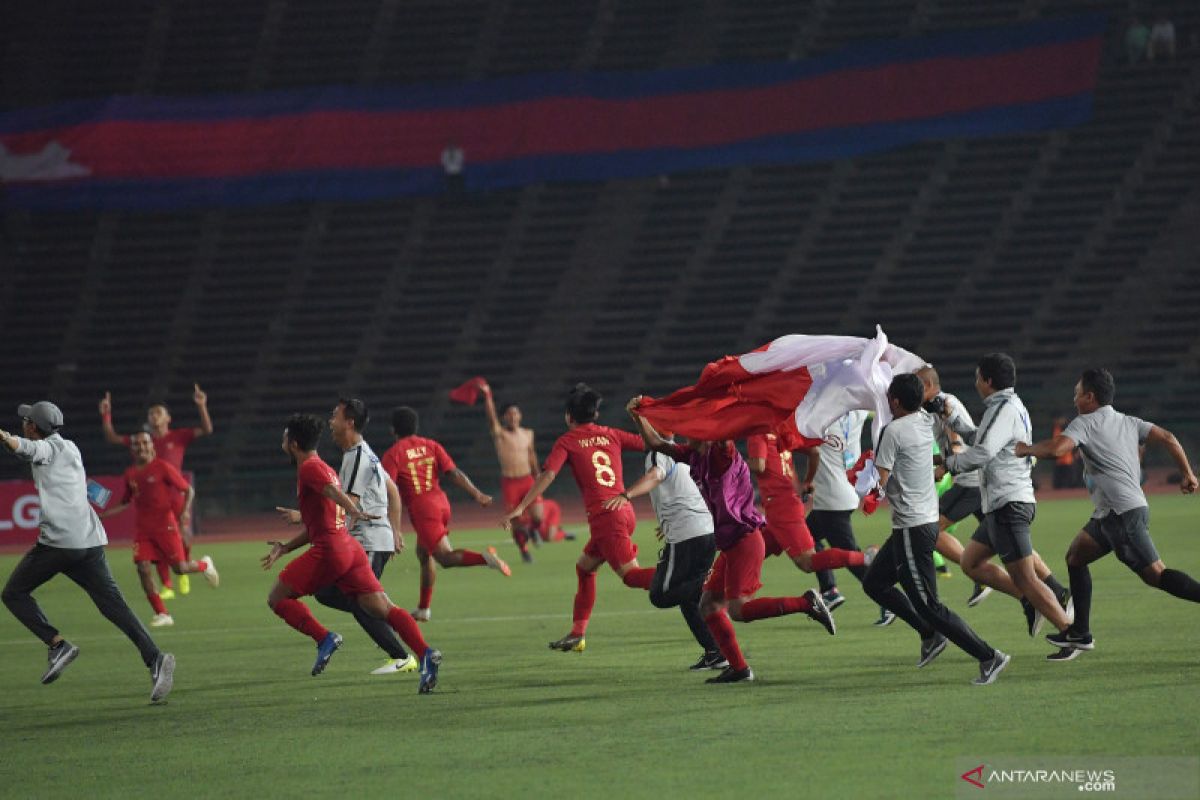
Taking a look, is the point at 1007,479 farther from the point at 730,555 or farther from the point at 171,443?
the point at 171,443

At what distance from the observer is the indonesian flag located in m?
12.6

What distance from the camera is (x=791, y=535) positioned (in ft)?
50.5

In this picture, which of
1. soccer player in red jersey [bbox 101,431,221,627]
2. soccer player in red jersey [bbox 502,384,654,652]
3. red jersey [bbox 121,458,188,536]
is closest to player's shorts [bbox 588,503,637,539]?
soccer player in red jersey [bbox 502,384,654,652]

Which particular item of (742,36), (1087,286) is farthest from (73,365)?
(1087,286)

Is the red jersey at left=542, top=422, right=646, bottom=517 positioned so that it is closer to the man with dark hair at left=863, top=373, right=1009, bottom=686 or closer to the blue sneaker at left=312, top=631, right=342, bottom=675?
the blue sneaker at left=312, top=631, right=342, bottom=675

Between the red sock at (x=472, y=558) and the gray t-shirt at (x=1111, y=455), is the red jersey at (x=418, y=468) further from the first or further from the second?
the gray t-shirt at (x=1111, y=455)

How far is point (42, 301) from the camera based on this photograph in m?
42.0

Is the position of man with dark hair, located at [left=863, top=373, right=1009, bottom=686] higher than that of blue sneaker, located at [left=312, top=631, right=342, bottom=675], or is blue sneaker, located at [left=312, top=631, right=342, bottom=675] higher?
man with dark hair, located at [left=863, top=373, right=1009, bottom=686]

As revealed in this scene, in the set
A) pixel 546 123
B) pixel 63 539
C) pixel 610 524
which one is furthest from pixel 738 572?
pixel 546 123

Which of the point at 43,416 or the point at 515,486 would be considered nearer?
the point at 43,416

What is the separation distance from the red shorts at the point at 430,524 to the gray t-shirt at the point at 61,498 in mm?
4703

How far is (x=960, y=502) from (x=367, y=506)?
4.93 m

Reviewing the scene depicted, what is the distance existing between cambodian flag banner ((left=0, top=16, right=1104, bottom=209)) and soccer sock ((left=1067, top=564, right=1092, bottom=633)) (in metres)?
29.1

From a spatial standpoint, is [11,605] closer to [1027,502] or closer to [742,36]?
[1027,502]
